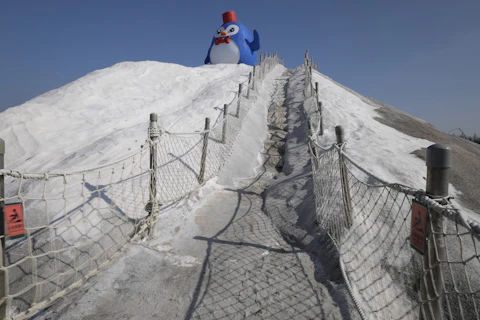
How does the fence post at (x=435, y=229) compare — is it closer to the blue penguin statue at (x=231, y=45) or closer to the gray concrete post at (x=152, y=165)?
the gray concrete post at (x=152, y=165)

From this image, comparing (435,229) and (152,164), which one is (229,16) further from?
(435,229)

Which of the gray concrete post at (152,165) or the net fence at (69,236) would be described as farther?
the gray concrete post at (152,165)

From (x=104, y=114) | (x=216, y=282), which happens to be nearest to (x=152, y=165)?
(x=216, y=282)

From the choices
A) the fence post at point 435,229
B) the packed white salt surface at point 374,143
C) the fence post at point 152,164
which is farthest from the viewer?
the packed white salt surface at point 374,143

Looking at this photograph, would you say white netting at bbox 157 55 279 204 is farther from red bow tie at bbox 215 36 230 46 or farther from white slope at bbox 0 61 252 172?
red bow tie at bbox 215 36 230 46

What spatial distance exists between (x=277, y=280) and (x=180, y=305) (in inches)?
33.1

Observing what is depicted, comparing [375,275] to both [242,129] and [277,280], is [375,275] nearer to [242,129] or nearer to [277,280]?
[277,280]

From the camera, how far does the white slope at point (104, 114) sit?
6184mm

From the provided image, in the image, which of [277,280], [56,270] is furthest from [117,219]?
[277,280]

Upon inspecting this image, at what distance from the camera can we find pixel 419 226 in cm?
148

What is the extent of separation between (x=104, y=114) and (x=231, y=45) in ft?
31.6

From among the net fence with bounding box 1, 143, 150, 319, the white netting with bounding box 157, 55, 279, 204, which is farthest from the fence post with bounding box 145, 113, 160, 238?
the white netting with bounding box 157, 55, 279, 204

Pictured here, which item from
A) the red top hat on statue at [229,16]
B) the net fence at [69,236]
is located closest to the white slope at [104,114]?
the net fence at [69,236]

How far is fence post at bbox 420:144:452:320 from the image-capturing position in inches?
54.7
